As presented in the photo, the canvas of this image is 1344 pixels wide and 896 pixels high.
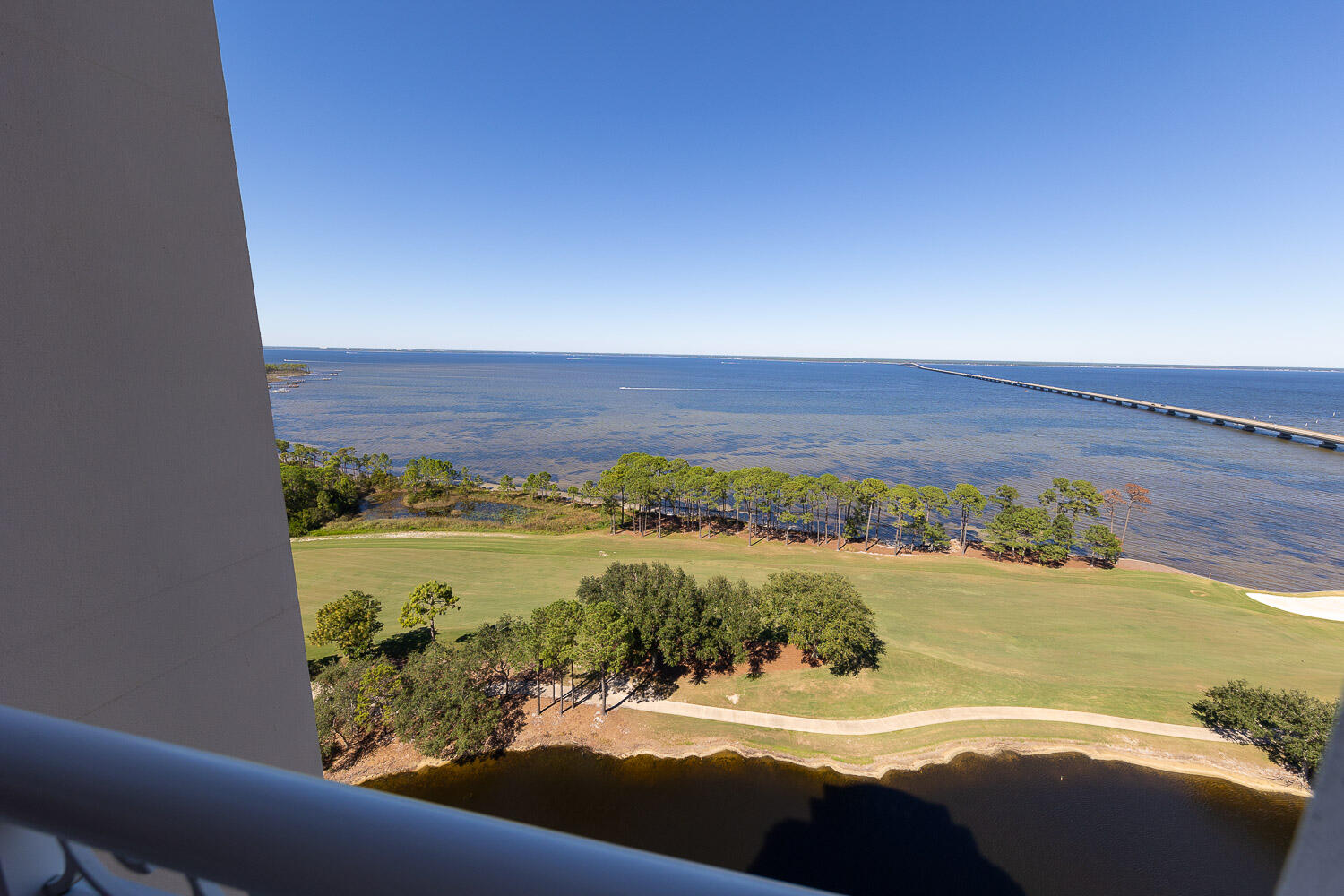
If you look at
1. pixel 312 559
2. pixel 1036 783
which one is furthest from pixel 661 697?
pixel 312 559

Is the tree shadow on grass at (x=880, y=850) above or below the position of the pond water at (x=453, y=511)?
above

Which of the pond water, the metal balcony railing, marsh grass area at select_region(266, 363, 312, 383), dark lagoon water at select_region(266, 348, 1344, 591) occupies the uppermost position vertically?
the metal balcony railing

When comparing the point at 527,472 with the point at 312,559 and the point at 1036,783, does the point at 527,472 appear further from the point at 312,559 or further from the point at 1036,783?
the point at 1036,783

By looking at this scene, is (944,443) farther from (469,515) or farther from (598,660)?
(598,660)

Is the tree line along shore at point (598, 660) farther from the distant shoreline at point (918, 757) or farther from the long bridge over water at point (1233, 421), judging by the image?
the long bridge over water at point (1233, 421)

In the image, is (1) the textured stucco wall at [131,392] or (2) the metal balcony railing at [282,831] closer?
(2) the metal balcony railing at [282,831]

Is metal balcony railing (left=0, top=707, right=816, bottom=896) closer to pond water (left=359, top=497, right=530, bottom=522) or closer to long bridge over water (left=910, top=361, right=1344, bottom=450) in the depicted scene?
pond water (left=359, top=497, right=530, bottom=522)

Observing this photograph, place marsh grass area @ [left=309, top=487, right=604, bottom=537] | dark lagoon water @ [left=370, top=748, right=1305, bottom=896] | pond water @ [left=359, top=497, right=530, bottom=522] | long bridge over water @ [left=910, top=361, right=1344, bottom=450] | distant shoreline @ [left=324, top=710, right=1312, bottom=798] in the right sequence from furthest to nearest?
1. long bridge over water @ [left=910, top=361, right=1344, bottom=450]
2. pond water @ [left=359, top=497, right=530, bottom=522]
3. marsh grass area @ [left=309, top=487, right=604, bottom=537]
4. distant shoreline @ [left=324, top=710, right=1312, bottom=798]
5. dark lagoon water @ [left=370, top=748, right=1305, bottom=896]

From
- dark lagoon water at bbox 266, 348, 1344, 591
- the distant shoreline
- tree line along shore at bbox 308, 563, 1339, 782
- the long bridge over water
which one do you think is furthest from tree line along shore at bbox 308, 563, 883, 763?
the long bridge over water

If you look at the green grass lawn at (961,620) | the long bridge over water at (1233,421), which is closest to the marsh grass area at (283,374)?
the green grass lawn at (961,620)
